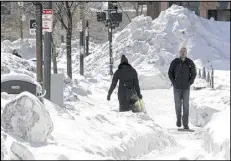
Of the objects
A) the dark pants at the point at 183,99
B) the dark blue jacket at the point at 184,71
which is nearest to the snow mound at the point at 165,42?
the dark pants at the point at 183,99

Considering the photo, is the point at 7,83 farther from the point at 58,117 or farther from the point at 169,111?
the point at 169,111

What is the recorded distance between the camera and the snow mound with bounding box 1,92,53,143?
23.0 feet

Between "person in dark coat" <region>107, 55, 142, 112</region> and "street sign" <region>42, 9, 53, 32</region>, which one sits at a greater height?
"street sign" <region>42, 9, 53, 32</region>

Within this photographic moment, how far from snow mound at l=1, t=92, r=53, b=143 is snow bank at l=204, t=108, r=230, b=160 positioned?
2139 millimetres

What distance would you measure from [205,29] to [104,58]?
5554 mm

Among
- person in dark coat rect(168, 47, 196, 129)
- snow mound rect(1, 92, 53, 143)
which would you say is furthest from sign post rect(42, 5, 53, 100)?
snow mound rect(1, 92, 53, 143)

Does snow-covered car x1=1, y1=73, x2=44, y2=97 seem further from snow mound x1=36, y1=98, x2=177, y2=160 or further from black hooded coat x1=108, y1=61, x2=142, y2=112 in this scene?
black hooded coat x1=108, y1=61, x2=142, y2=112

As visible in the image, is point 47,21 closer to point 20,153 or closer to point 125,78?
point 125,78

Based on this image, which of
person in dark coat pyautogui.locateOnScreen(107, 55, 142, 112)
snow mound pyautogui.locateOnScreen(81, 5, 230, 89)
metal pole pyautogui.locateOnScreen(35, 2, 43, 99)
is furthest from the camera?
snow mound pyautogui.locateOnScreen(81, 5, 230, 89)

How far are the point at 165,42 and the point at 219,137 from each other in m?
22.0

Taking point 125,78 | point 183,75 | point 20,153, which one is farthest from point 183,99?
point 20,153

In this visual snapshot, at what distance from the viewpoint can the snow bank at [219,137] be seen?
7.07 meters

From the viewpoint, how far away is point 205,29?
103 ft

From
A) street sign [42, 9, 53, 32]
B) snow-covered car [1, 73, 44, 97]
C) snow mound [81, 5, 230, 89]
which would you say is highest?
street sign [42, 9, 53, 32]
